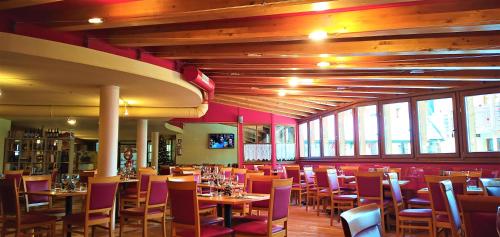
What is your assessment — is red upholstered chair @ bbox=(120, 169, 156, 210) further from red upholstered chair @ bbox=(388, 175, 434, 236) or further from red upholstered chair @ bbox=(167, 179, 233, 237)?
red upholstered chair @ bbox=(388, 175, 434, 236)

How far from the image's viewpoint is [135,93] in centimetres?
780

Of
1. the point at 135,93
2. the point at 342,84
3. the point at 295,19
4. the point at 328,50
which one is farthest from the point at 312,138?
the point at 295,19

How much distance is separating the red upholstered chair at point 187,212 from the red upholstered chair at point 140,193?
276 cm

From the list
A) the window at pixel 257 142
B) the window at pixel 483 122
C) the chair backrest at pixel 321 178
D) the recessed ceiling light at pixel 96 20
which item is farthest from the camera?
the window at pixel 257 142

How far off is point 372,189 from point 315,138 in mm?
7383

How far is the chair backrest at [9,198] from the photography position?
16.1ft

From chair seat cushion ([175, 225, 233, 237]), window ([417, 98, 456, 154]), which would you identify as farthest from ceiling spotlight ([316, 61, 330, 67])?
window ([417, 98, 456, 154])

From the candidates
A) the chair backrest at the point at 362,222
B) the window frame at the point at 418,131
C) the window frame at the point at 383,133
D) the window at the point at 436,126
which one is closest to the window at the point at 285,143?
the window frame at the point at 383,133


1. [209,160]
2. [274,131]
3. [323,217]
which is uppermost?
[274,131]

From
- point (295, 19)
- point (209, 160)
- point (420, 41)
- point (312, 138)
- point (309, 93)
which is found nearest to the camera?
point (295, 19)

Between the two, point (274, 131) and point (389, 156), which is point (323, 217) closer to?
point (389, 156)

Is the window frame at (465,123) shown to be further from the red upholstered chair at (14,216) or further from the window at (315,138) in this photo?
the red upholstered chair at (14,216)

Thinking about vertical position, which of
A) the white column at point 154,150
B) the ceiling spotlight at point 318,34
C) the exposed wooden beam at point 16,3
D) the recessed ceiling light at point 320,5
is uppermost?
the exposed wooden beam at point 16,3

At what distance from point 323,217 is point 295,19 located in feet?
14.7
